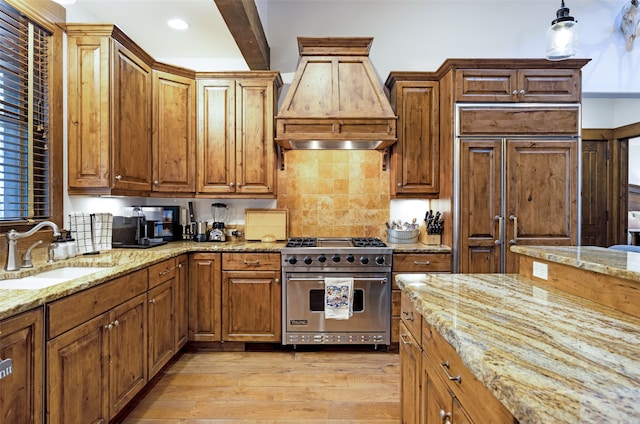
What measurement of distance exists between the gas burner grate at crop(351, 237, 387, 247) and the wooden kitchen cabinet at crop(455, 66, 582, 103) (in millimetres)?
1452

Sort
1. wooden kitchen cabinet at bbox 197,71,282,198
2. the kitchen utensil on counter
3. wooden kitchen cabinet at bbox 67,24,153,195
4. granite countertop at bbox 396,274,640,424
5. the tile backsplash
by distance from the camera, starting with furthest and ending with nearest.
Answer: the tile backsplash, the kitchen utensil on counter, wooden kitchen cabinet at bbox 197,71,282,198, wooden kitchen cabinet at bbox 67,24,153,195, granite countertop at bbox 396,274,640,424

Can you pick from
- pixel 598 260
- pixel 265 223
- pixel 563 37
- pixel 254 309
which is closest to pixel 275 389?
pixel 254 309

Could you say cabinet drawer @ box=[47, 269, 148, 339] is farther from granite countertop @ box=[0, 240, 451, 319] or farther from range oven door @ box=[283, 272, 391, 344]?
range oven door @ box=[283, 272, 391, 344]

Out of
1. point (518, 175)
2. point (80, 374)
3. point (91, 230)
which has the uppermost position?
point (518, 175)

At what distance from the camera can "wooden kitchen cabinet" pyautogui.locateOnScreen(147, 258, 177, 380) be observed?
2.24 m

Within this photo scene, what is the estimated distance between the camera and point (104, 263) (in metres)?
2.11

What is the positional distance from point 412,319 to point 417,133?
2138 mm

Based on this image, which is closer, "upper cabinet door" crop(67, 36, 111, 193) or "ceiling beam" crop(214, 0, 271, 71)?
"ceiling beam" crop(214, 0, 271, 71)

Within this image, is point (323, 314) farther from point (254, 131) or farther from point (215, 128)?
point (215, 128)

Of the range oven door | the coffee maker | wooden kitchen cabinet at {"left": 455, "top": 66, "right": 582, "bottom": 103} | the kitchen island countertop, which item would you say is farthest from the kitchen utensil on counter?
wooden kitchen cabinet at {"left": 455, "top": 66, "right": 582, "bottom": 103}

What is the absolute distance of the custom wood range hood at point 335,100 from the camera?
2949 millimetres

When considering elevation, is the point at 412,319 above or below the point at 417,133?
below

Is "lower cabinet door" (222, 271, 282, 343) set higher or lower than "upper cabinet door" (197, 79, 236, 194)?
lower

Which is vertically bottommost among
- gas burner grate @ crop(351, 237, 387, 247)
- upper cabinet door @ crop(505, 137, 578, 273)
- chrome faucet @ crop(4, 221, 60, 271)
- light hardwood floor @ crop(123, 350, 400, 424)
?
light hardwood floor @ crop(123, 350, 400, 424)
